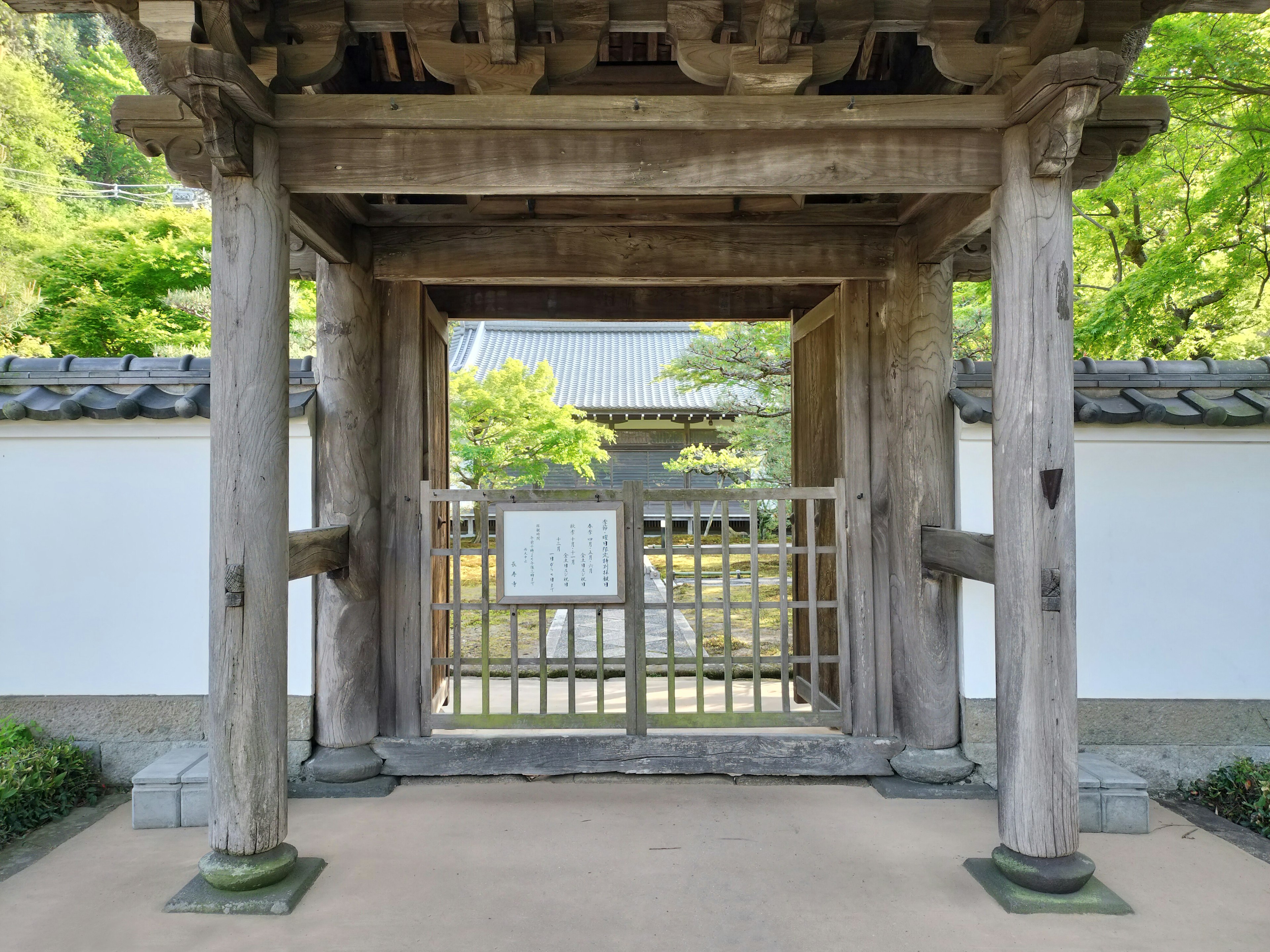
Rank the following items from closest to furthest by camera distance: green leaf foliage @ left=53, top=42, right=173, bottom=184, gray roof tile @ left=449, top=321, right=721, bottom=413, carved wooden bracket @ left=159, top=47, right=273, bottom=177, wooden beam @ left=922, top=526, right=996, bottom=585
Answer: carved wooden bracket @ left=159, top=47, right=273, bottom=177
wooden beam @ left=922, top=526, right=996, bottom=585
gray roof tile @ left=449, top=321, right=721, bottom=413
green leaf foliage @ left=53, top=42, right=173, bottom=184

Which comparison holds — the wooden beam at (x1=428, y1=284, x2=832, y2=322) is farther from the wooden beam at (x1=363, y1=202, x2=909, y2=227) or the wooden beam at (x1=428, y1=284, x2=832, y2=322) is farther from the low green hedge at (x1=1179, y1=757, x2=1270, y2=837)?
the low green hedge at (x1=1179, y1=757, x2=1270, y2=837)

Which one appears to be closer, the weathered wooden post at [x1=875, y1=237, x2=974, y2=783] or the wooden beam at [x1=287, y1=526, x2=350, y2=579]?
the wooden beam at [x1=287, y1=526, x2=350, y2=579]

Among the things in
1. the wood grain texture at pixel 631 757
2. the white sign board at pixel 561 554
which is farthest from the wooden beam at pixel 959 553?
the white sign board at pixel 561 554

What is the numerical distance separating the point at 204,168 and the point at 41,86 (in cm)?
1745

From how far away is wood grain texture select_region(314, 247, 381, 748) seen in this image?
13.1 feet

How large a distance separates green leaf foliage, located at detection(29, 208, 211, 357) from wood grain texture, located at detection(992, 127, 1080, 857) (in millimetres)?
12527

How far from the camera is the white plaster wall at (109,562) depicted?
13.1ft

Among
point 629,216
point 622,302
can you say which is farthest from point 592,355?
point 629,216

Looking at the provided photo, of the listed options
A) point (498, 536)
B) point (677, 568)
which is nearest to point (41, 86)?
point (677, 568)

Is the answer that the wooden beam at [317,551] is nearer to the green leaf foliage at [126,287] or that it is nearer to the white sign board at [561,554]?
the white sign board at [561,554]

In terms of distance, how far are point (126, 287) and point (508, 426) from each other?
760 cm

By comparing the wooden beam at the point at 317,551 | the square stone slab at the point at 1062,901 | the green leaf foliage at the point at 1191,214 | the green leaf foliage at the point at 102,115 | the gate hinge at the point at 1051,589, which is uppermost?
the green leaf foliage at the point at 102,115

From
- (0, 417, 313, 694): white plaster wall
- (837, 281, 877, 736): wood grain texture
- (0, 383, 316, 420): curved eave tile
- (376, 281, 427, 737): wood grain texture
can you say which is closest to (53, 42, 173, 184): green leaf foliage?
(0, 383, 316, 420): curved eave tile

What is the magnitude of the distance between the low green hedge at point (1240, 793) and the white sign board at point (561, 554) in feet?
9.94
